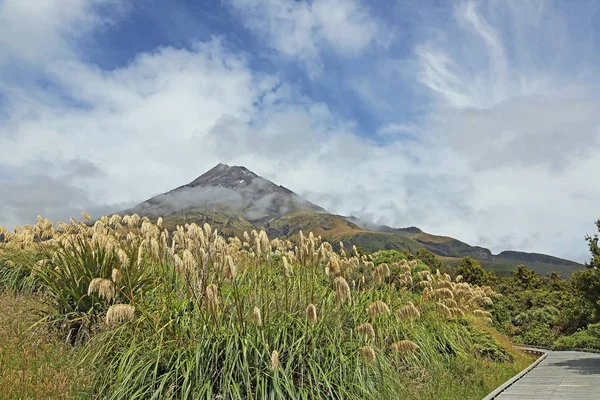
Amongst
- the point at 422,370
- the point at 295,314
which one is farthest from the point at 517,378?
the point at 295,314

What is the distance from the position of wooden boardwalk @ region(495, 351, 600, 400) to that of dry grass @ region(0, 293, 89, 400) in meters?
8.07

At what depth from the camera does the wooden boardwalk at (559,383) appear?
10016 mm

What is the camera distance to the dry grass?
5.38m

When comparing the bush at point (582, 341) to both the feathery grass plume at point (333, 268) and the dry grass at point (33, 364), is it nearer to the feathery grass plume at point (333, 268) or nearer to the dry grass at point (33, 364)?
the feathery grass plume at point (333, 268)

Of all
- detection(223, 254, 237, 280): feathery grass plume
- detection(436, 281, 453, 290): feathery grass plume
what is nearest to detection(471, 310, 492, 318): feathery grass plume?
detection(436, 281, 453, 290): feathery grass plume

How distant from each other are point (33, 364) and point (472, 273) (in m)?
47.5

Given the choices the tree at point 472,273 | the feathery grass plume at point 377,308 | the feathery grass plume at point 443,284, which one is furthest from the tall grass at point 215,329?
the tree at point 472,273

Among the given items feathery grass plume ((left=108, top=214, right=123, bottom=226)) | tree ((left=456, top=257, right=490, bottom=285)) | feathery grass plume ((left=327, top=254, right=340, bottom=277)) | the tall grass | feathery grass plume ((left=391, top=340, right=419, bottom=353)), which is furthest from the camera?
tree ((left=456, top=257, right=490, bottom=285))

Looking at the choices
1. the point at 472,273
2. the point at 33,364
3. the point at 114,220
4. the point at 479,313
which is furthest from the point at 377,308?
the point at 472,273

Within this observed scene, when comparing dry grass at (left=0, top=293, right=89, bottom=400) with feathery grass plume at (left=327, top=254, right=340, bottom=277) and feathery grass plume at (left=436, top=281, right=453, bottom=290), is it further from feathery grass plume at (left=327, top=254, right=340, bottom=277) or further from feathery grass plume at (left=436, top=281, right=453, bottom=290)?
feathery grass plume at (left=436, top=281, right=453, bottom=290)

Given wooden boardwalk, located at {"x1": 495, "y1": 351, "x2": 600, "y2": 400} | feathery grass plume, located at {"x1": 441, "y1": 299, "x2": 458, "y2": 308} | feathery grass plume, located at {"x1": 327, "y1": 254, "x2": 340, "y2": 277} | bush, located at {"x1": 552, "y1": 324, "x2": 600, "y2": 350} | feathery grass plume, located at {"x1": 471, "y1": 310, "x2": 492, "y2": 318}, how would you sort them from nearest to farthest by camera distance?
feathery grass plume, located at {"x1": 327, "y1": 254, "x2": 340, "y2": 277} → wooden boardwalk, located at {"x1": 495, "y1": 351, "x2": 600, "y2": 400} → feathery grass plume, located at {"x1": 441, "y1": 299, "x2": 458, "y2": 308} → feathery grass plume, located at {"x1": 471, "y1": 310, "x2": 492, "y2": 318} → bush, located at {"x1": 552, "y1": 324, "x2": 600, "y2": 350}

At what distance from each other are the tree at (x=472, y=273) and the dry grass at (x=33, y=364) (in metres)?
45.6

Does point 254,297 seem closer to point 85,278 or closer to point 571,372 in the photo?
point 85,278

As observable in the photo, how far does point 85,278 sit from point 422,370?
5.80 m
